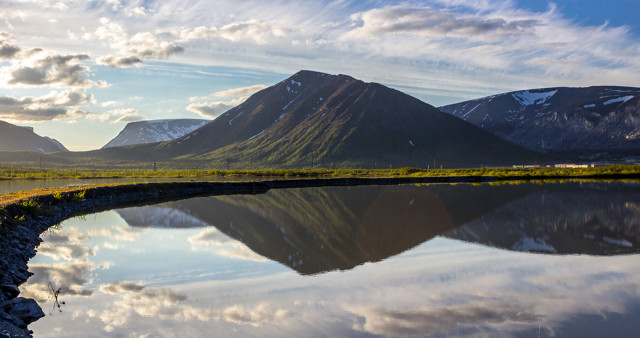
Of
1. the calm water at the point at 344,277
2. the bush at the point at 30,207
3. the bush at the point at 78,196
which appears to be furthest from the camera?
the bush at the point at 78,196

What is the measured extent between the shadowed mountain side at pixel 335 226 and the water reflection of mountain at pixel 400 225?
4cm

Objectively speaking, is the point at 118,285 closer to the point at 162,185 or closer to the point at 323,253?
the point at 323,253

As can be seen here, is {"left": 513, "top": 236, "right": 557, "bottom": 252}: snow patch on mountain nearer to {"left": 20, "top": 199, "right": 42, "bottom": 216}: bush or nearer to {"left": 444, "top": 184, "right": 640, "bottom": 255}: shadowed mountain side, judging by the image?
{"left": 444, "top": 184, "right": 640, "bottom": 255}: shadowed mountain side

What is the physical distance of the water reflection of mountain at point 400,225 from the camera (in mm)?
19781

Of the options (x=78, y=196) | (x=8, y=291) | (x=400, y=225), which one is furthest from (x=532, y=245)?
(x=78, y=196)

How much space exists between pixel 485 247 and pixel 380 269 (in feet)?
20.6

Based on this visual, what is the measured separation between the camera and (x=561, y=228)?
2547 cm

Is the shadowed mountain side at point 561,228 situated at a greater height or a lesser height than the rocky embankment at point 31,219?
greater

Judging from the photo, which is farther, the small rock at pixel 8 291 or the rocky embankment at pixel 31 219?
the small rock at pixel 8 291

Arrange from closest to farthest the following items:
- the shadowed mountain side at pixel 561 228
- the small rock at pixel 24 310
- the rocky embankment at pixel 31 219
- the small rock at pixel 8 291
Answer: the small rock at pixel 24 310, the rocky embankment at pixel 31 219, the small rock at pixel 8 291, the shadowed mountain side at pixel 561 228

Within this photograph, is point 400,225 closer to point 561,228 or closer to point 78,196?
point 561,228

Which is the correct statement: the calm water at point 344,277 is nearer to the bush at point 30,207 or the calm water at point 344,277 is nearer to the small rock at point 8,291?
the small rock at point 8,291

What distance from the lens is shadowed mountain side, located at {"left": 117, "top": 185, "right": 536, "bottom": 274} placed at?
61.8 feet

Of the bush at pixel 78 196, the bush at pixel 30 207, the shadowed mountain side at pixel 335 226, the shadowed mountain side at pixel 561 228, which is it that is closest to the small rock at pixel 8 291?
the shadowed mountain side at pixel 335 226
